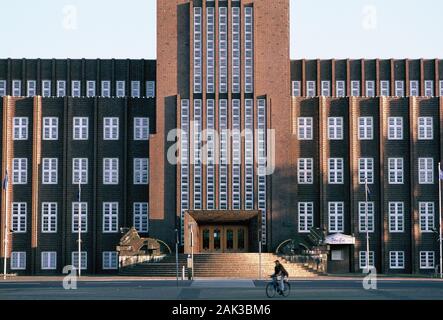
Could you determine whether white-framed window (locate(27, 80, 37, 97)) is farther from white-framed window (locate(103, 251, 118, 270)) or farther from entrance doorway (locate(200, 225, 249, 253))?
entrance doorway (locate(200, 225, 249, 253))

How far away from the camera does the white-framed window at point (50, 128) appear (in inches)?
2483

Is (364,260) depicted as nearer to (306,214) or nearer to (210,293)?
(306,214)

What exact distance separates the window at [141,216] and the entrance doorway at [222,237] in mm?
4157

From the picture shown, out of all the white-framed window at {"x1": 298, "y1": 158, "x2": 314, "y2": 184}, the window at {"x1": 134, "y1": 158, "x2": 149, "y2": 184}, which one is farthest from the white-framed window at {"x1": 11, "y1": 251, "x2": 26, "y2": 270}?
the white-framed window at {"x1": 298, "y1": 158, "x2": 314, "y2": 184}

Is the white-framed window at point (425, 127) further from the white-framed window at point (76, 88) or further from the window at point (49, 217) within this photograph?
the window at point (49, 217)

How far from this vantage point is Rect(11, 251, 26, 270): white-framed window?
62.1 meters

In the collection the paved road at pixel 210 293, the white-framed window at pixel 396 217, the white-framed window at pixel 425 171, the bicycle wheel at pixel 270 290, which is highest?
A: the white-framed window at pixel 425 171

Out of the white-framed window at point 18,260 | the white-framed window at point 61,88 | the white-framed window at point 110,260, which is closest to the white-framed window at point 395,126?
the white-framed window at point 110,260

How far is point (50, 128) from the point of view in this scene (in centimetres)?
6309

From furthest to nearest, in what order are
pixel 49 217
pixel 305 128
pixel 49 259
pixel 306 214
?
pixel 305 128 → pixel 306 214 → pixel 49 217 → pixel 49 259

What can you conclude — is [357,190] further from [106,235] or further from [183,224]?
[106,235]

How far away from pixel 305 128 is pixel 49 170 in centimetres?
1825

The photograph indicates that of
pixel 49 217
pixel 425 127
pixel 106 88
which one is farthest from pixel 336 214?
pixel 106 88
